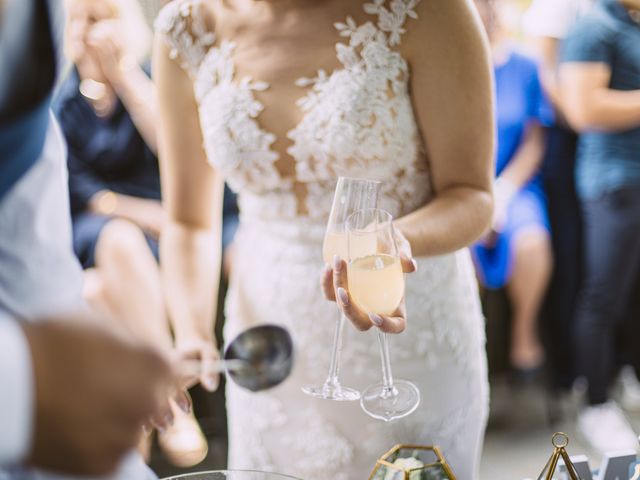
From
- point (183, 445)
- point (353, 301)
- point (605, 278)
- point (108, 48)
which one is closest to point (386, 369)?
point (353, 301)

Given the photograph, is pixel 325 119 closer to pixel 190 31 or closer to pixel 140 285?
pixel 190 31

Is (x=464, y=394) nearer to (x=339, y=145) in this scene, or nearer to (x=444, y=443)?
(x=444, y=443)

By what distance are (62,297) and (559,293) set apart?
8.28 ft

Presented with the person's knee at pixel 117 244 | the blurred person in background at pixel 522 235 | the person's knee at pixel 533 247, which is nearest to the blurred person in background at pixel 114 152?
the person's knee at pixel 117 244

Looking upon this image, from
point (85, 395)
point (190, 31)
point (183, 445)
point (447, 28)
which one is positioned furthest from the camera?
point (183, 445)

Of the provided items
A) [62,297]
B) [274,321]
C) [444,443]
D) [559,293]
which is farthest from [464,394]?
[559,293]

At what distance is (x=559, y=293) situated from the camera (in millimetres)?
2994

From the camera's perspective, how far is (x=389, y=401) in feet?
3.64

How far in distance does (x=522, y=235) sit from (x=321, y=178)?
180cm

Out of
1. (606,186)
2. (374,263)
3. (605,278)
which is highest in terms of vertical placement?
(374,263)

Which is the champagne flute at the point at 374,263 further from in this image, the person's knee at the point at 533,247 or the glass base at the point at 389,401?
the person's knee at the point at 533,247

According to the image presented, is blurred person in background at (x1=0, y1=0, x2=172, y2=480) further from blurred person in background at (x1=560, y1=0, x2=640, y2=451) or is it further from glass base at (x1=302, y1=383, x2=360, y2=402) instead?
blurred person in background at (x1=560, y1=0, x2=640, y2=451)

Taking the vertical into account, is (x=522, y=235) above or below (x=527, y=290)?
above

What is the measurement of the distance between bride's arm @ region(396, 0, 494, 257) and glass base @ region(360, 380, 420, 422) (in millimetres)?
193
